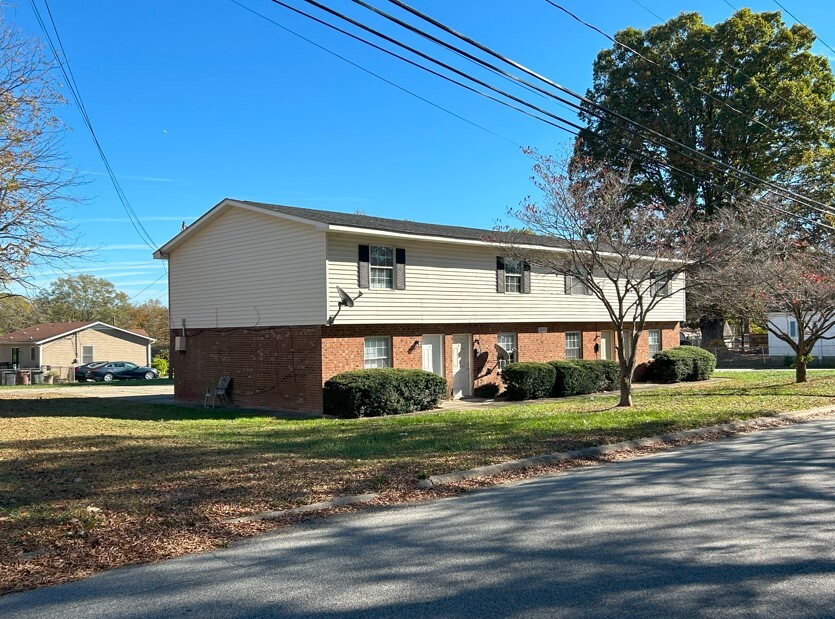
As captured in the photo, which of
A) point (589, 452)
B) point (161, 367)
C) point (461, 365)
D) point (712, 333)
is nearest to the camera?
point (589, 452)

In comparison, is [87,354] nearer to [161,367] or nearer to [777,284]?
[161,367]

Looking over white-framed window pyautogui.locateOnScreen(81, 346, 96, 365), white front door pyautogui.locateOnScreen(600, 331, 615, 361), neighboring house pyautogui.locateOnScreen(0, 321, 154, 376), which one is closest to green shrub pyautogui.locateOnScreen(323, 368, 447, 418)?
white front door pyautogui.locateOnScreen(600, 331, 615, 361)

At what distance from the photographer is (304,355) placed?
19500 millimetres

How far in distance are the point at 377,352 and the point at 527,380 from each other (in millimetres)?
4951

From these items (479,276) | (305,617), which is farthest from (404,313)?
(305,617)

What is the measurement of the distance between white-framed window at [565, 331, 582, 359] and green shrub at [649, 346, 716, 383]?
3.72 m

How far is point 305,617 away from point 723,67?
39504 mm

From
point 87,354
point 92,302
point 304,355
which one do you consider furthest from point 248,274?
point 92,302

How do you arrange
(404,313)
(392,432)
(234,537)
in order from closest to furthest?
1. (234,537)
2. (392,432)
3. (404,313)

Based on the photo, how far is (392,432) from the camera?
1384cm

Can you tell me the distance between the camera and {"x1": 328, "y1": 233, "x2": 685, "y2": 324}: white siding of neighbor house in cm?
1934

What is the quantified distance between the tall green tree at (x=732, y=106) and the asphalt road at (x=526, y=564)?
99.4 ft

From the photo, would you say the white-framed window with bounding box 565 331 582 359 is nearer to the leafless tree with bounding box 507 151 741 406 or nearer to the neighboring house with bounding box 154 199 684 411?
the neighboring house with bounding box 154 199 684 411

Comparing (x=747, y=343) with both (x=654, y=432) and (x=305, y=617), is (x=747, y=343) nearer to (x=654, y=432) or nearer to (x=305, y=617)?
(x=654, y=432)
